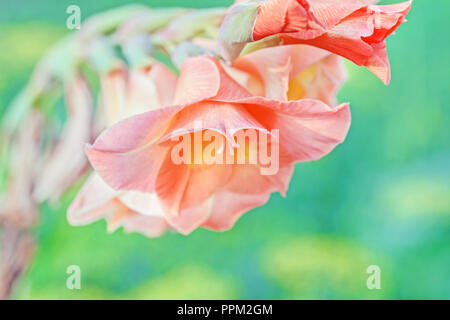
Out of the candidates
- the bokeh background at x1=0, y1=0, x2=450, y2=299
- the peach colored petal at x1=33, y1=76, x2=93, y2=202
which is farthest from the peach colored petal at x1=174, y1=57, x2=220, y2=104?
the bokeh background at x1=0, y1=0, x2=450, y2=299

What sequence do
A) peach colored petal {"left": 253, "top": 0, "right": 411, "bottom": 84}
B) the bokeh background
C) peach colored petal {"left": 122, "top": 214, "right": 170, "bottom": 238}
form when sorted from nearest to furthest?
peach colored petal {"left": 253, "top": 0, "right": 411, "bottom": 84} < peach colored petal {"left": 122, "top": 214, "right": 170, "bottom": 238} < the bokeh background

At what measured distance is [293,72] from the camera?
25cm

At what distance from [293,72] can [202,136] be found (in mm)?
59

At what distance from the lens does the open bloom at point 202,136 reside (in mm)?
205

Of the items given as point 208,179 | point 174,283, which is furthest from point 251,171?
point 174,283

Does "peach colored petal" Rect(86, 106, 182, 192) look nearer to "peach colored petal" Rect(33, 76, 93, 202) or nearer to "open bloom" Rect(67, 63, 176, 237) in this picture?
"open bloom" Rect(67, 63, 176, 237)

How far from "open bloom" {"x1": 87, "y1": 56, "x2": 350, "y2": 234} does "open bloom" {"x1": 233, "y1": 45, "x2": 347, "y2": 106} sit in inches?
0.7

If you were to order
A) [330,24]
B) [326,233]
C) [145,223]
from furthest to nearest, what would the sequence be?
[326,233]
[145,223]
[330,24]

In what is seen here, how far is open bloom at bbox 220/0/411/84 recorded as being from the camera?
18 centimetres

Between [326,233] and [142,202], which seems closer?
[142,202]

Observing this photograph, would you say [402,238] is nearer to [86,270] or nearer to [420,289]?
[420,289]

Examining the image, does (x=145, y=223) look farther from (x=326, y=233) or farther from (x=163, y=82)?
(x=326, y=233)

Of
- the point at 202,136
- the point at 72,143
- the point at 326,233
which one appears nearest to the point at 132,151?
the point at 202,136

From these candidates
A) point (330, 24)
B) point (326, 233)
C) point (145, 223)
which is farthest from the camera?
point (326, 233)
